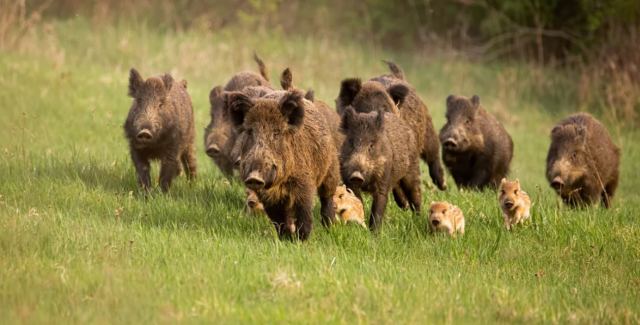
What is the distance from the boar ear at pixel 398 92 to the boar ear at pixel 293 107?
115 inches

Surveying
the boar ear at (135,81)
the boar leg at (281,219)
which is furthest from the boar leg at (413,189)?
the boar ear at (135,81)

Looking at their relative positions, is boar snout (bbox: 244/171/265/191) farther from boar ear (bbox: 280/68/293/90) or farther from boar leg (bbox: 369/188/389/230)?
boar ear (bbox: 280/68/293/90)

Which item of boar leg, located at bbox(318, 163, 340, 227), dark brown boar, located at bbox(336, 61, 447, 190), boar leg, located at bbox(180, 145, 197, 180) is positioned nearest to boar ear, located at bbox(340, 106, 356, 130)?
boar leg, located at bbox(318, 163, 340, 227)

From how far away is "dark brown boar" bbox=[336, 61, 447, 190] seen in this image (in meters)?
10.9

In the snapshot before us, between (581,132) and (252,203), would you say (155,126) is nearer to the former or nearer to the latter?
(252,203)

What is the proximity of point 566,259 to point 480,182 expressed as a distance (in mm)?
4638

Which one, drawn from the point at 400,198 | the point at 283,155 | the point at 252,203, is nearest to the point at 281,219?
the point at 283,155

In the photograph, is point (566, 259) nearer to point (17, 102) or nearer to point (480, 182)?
point (480, 182)

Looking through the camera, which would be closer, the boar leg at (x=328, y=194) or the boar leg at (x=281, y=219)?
the boar leg at (x=281, y=219)

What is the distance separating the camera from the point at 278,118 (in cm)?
834

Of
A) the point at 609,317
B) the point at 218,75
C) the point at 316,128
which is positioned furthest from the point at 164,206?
the point at 218,75

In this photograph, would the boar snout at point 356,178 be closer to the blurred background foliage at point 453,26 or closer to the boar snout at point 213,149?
the boar snout at point 213,149

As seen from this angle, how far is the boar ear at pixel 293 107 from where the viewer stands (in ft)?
27.3

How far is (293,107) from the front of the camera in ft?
27.6
